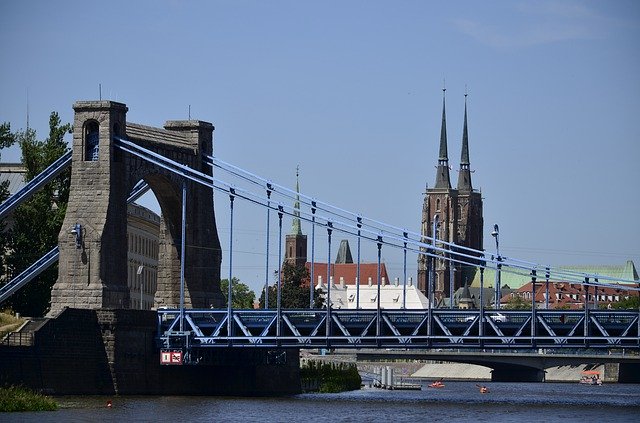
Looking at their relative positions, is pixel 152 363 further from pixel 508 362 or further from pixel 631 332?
pixel 508 362

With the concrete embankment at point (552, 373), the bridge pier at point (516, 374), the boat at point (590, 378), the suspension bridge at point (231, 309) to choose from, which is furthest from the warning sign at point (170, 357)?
the concrete embankment at point (552, 373)

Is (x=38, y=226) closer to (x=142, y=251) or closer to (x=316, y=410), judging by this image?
(x=316, y=410)

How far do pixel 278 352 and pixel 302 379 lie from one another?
7746 millimetres

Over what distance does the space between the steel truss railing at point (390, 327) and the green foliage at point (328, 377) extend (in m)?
16.4

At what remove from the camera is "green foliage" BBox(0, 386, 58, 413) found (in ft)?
247

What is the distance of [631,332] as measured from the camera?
9875cm

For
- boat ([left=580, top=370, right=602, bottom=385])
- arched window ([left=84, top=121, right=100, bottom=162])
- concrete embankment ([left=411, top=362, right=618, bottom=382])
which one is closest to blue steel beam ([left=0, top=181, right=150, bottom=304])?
arched window ([left=84, top=121, right=100, bottom=162])

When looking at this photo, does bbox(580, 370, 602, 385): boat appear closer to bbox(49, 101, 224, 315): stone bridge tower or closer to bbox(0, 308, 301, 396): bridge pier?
bbox(0, 308, 301, 396): bridge pier

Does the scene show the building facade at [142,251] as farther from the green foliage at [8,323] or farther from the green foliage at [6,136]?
the green foliage at [8,323]

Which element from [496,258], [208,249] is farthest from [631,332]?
[208,249]

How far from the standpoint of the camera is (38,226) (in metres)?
106

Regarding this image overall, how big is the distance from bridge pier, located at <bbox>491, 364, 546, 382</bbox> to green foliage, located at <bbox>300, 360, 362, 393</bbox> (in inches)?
2100

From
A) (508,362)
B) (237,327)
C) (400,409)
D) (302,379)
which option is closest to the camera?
→ (400,409)

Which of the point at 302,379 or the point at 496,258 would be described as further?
the point at 302,379
